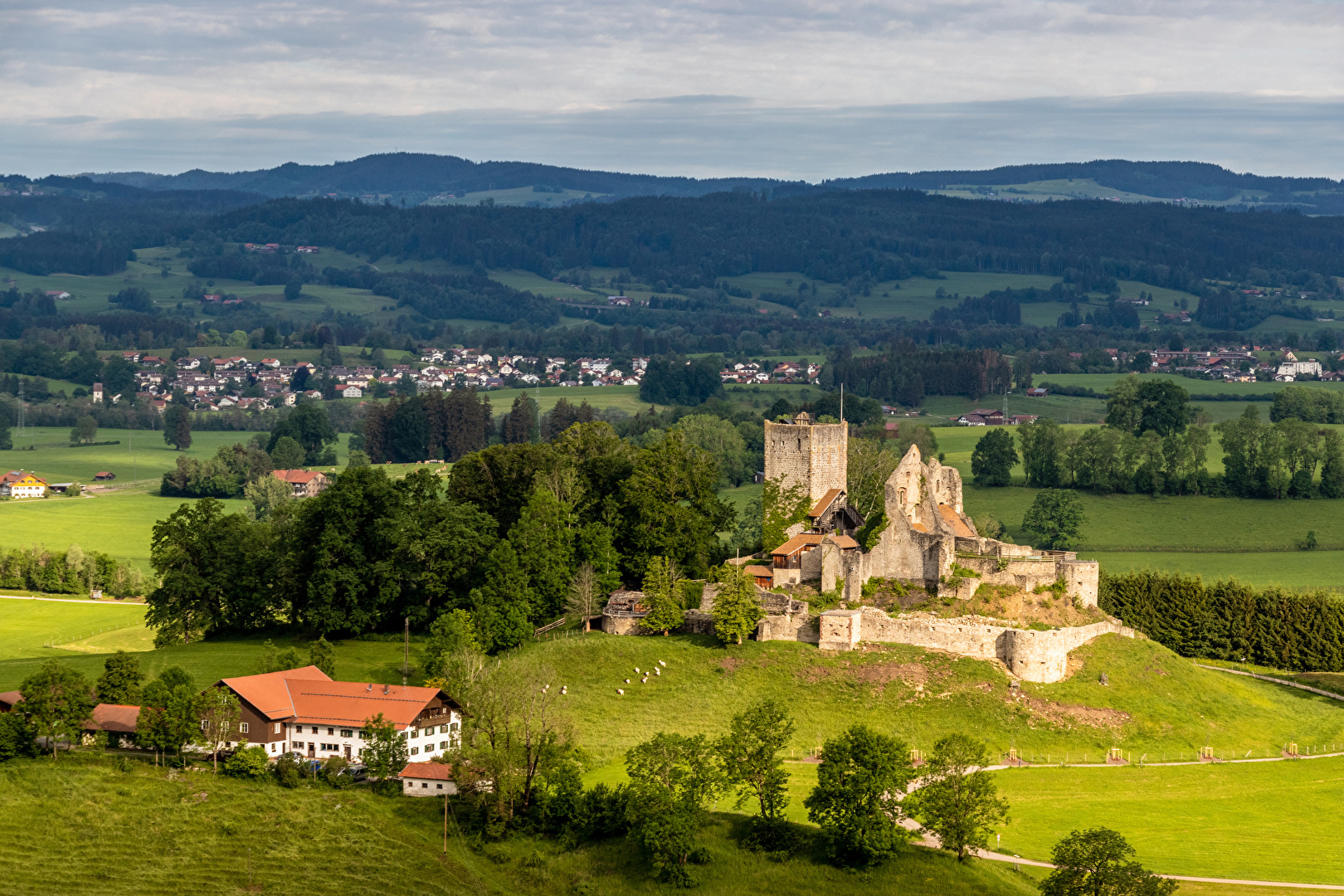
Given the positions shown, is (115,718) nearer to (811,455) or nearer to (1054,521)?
(811,455)

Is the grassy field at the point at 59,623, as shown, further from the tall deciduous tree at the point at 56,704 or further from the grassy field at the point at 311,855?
the grassy field at the point at 311,855

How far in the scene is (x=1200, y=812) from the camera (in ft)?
200

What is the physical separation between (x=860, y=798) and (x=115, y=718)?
31.1 metres

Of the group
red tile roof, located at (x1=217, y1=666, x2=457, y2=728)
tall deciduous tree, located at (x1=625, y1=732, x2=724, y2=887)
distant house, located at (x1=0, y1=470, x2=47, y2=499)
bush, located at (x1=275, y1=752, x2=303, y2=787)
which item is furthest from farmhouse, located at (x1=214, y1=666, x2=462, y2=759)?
distant house, located at (x1=0, y1=470, x2=47, y2=499)

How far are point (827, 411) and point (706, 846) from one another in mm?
109325

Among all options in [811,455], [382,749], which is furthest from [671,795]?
[811,455]

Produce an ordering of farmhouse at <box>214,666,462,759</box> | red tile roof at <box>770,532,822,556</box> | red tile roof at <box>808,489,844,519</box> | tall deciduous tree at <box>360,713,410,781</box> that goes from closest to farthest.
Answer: tall deciduous tree at <box>360,713,410,781</box>
farmhouse at <box>214,666,462,759</box>
red tile roof at <box>770,532,822,556</box>
red tile roof at <box>808,489,844,519</box>

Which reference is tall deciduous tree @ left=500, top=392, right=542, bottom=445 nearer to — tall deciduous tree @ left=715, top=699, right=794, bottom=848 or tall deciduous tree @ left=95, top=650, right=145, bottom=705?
tall deciduous tree @ left=95, top=650, right=145, bottom=705

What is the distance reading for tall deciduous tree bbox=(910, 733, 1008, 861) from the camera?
55750 mm

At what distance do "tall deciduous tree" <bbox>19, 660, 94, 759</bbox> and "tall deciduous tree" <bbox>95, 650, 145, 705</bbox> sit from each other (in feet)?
3.02

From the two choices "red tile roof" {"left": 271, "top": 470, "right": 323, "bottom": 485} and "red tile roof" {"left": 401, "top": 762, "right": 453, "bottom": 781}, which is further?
"red tile roof" {"left": 271, "top": 470, "right": 323, "bottom": 485}

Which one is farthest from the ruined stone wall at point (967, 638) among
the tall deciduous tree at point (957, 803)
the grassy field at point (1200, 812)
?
the tall deciduous tree at point (957, 803)

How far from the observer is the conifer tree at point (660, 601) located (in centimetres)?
7488

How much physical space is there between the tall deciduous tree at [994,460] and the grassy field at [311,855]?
79.1 m
